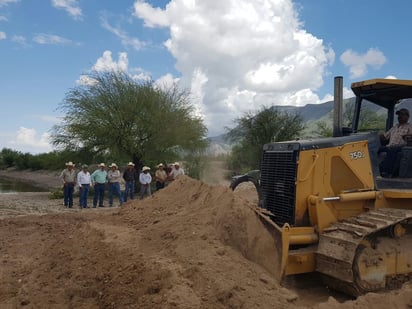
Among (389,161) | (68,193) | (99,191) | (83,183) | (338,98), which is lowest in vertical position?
(68,193)

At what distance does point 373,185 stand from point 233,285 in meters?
2.77

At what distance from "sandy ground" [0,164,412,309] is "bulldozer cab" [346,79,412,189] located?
153cm

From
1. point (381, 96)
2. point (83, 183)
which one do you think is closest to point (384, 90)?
point (381, 96)

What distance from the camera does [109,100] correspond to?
25.3 metres

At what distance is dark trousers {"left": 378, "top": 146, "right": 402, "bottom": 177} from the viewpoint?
6.53 meters

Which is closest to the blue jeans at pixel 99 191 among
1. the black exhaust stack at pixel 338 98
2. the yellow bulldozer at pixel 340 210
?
the yellow bulldozer at pixel 340 210

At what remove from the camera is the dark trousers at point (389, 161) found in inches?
257

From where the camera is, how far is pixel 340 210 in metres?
6.09

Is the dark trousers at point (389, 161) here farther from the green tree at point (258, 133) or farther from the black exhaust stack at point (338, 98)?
→ the green tree at point (258, 133)

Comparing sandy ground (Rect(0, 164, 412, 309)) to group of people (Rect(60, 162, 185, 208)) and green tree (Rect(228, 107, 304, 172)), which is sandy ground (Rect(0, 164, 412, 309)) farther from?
green tree (Rect(228, 107, 304, 172))

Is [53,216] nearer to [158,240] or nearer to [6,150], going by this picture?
[158,240]

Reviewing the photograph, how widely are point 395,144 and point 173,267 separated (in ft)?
12.6

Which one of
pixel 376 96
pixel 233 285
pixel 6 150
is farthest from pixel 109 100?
pixel 6 150

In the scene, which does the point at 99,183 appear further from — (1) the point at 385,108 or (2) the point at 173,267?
(2) the point at 173,267
